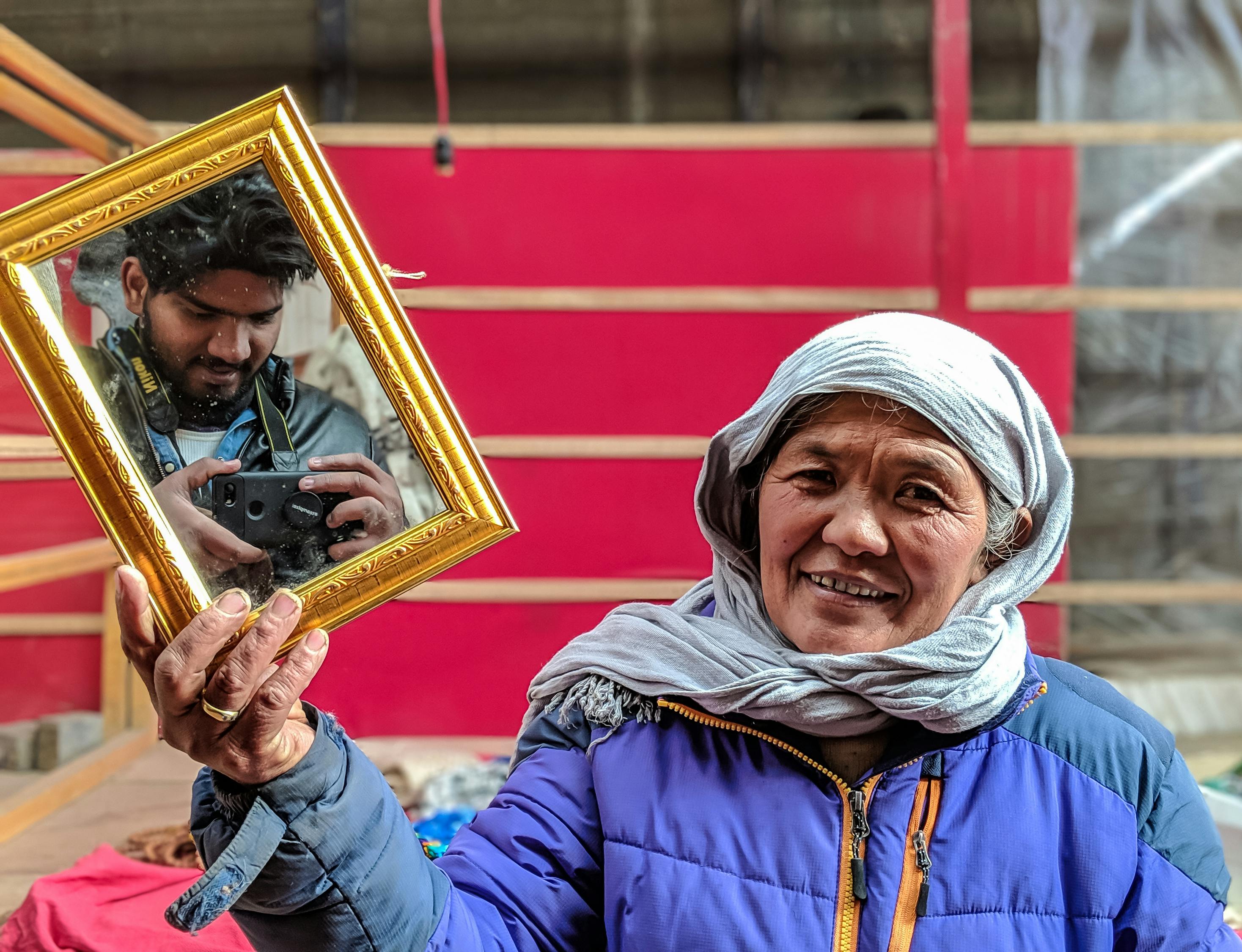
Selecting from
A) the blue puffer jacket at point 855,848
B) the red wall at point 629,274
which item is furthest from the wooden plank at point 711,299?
the blue puffer jacket at point 855,848

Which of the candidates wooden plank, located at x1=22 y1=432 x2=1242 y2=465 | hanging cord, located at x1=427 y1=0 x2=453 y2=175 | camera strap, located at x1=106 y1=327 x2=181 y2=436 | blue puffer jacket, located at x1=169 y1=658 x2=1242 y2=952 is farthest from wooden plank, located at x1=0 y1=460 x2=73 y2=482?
blue puffer jacket, located at x1=169 y1=658 x2=1242 y2=952

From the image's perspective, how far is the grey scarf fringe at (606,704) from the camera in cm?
119

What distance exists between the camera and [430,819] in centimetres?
257

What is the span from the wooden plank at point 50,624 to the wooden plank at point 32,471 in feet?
1.53

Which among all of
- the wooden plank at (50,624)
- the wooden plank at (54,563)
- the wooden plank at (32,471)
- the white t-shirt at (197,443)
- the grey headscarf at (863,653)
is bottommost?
the wooden plank at (50,624)

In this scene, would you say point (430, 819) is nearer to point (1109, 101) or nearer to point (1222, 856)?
point (1222, 856)

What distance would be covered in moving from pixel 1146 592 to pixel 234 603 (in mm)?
3430

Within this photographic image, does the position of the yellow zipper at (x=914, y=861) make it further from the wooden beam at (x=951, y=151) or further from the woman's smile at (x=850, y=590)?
the wooden beam at (x=951, y=151)

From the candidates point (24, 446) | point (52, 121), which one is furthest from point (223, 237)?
point (52, 121)

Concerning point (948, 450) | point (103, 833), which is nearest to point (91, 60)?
point (103, 833)

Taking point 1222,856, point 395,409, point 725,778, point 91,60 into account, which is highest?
point 91,60

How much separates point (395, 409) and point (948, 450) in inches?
24.3

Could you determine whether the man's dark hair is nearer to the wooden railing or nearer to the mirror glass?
the mirror glass

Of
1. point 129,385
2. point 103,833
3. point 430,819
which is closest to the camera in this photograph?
point 129,385
